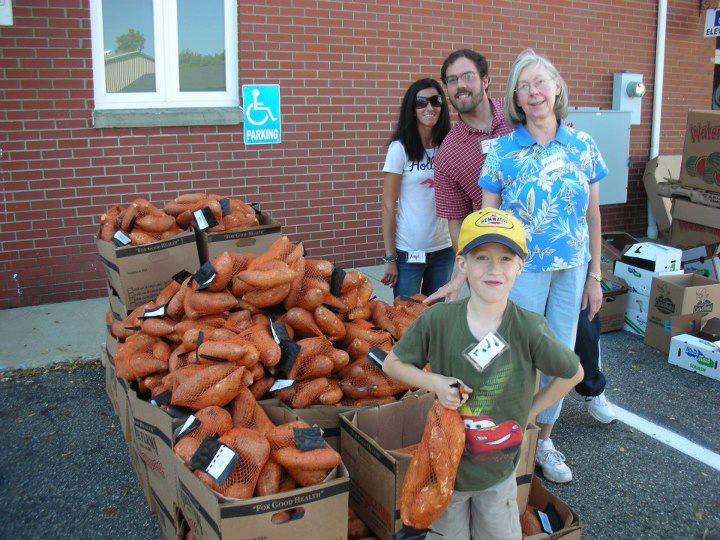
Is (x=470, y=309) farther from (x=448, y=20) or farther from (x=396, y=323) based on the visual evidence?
(x=448, y=20)

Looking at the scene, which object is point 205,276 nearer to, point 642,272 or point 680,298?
point 680,298

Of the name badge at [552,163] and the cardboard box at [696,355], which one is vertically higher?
the name badge at [552,163]

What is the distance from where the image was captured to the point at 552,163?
11.0ft

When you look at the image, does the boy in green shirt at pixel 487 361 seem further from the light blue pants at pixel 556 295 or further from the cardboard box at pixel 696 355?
the cardboard box at pixel 696 355

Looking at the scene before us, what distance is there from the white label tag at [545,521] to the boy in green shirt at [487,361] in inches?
25.1

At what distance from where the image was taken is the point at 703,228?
7848 millimetres

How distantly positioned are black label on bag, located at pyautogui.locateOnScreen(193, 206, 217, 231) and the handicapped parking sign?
2.82 m

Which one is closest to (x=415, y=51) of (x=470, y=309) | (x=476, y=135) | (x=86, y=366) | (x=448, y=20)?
(x=448, y=20)

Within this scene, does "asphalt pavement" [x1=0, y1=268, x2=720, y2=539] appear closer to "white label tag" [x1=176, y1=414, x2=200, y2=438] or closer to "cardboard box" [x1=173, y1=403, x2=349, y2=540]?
"white label tag" [x1=176, y1=414, x2=200, y2=438]

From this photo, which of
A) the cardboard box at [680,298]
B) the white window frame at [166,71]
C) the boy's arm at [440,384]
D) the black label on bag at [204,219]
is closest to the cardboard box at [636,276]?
the cardboard box at [680,298]

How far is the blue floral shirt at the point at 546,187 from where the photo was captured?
334 centimetres

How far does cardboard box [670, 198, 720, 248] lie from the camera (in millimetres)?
7707

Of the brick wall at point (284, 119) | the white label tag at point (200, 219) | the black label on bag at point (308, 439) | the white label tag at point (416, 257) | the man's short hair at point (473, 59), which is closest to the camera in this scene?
the black label on bag at point (308, 439)

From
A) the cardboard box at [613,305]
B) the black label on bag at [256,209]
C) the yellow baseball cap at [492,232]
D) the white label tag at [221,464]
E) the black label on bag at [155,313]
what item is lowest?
the cardboard box at [613,305]
